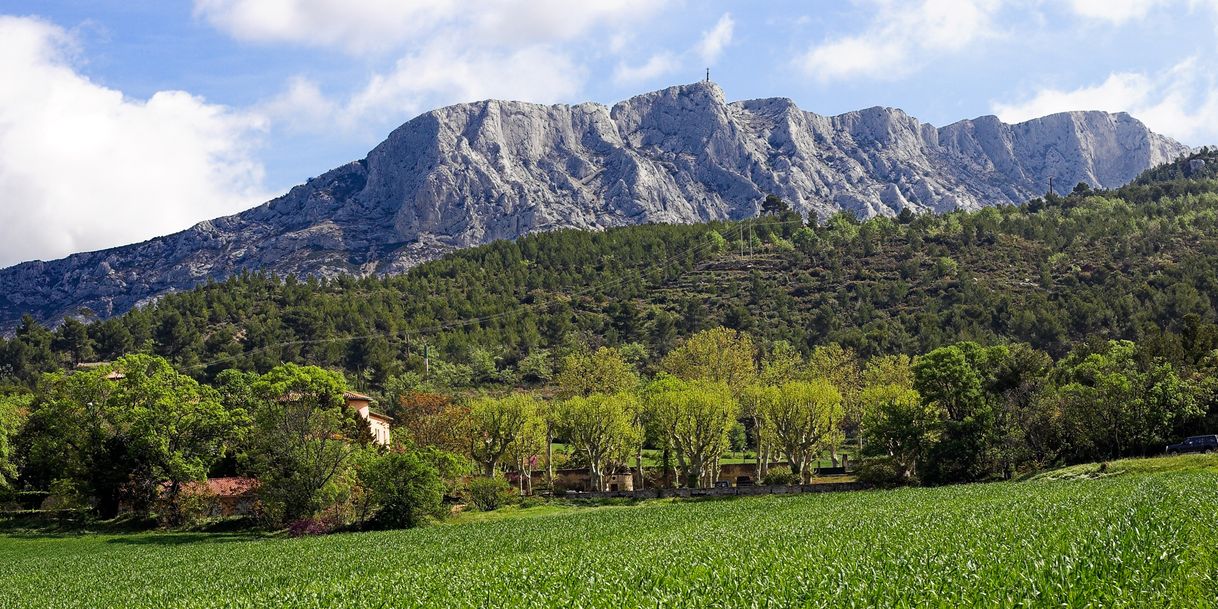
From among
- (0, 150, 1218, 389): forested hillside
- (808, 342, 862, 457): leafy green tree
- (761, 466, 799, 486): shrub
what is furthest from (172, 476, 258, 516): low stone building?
(808, 342, 862, 457): leafy green tree

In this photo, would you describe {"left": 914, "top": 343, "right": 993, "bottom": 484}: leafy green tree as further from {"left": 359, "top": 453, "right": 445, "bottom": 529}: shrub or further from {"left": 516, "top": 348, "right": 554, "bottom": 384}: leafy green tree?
{"left": 516, "top": 348, "right": 554, "bottom": 384}: leafy green tree

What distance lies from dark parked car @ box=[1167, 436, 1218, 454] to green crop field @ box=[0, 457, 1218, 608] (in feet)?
55.7

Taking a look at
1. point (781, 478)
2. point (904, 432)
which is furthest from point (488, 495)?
point (904, 432)

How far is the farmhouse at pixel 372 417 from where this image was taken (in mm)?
86700

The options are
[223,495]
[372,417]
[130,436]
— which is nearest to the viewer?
[130,436]

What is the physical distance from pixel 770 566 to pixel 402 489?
47530 mm

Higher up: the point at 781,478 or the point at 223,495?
the point at 223,495

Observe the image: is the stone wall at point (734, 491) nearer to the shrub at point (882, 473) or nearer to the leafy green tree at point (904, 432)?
the shrub at point (882, 473)

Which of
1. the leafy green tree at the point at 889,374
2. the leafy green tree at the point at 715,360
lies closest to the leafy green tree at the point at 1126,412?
the leafy green tree at the point at 889,374

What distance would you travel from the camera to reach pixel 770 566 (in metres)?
18.3

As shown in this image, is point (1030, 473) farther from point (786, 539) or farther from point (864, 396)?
point (786, 539)

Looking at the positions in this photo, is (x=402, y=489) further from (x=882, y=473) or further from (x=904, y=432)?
(x=904, y=432)

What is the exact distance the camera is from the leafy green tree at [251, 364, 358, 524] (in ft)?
206

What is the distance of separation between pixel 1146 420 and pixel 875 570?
203 feet
